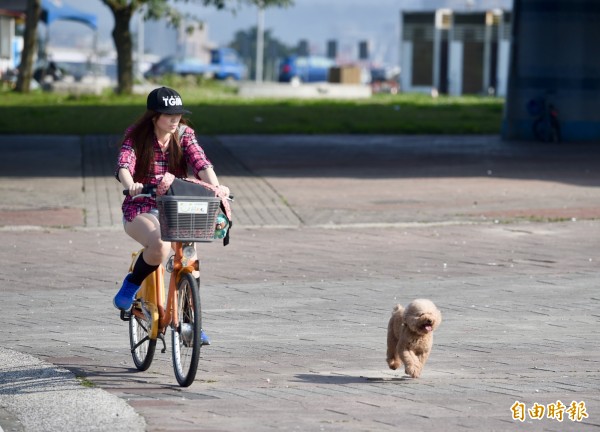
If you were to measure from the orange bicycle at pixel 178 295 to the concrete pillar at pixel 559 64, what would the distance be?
18.4 m

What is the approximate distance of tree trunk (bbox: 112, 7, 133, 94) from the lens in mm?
42188

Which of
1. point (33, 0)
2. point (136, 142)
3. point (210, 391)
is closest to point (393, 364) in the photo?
point (210, 391)

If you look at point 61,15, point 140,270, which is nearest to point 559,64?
point 140,270

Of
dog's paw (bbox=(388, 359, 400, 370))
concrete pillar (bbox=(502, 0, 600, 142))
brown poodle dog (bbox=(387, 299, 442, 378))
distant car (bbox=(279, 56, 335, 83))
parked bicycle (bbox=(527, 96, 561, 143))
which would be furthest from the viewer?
distant car (bbox=(279, 56, 335, 83))

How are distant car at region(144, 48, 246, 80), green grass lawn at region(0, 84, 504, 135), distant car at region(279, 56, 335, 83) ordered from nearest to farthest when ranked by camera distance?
1. green grass lawn at region(0, 84, 504, 135)
2. distant car at region(144, 48, 246, 80)
3. distant car at region(279, 56, 335, 83)

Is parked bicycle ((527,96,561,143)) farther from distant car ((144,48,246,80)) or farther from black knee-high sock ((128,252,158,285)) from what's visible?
distant car ((144,48,246,80))

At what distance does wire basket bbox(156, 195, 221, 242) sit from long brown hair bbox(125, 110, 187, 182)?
2.02ft

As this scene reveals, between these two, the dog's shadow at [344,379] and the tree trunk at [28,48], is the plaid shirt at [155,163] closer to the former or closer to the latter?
the dog's shadow at [344,379]

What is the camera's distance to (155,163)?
696 centimetres

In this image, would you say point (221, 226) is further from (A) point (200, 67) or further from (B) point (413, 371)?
(A) point (200, 67)

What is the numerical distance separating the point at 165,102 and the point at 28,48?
3514 centimetres

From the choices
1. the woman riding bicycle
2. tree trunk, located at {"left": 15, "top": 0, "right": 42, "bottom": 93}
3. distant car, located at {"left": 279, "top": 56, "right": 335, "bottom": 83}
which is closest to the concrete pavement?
the woman riding bicycle

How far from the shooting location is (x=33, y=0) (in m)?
41.3

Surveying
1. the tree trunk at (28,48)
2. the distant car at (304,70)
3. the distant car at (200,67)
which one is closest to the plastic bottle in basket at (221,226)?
the tree trunk at (28,48)
